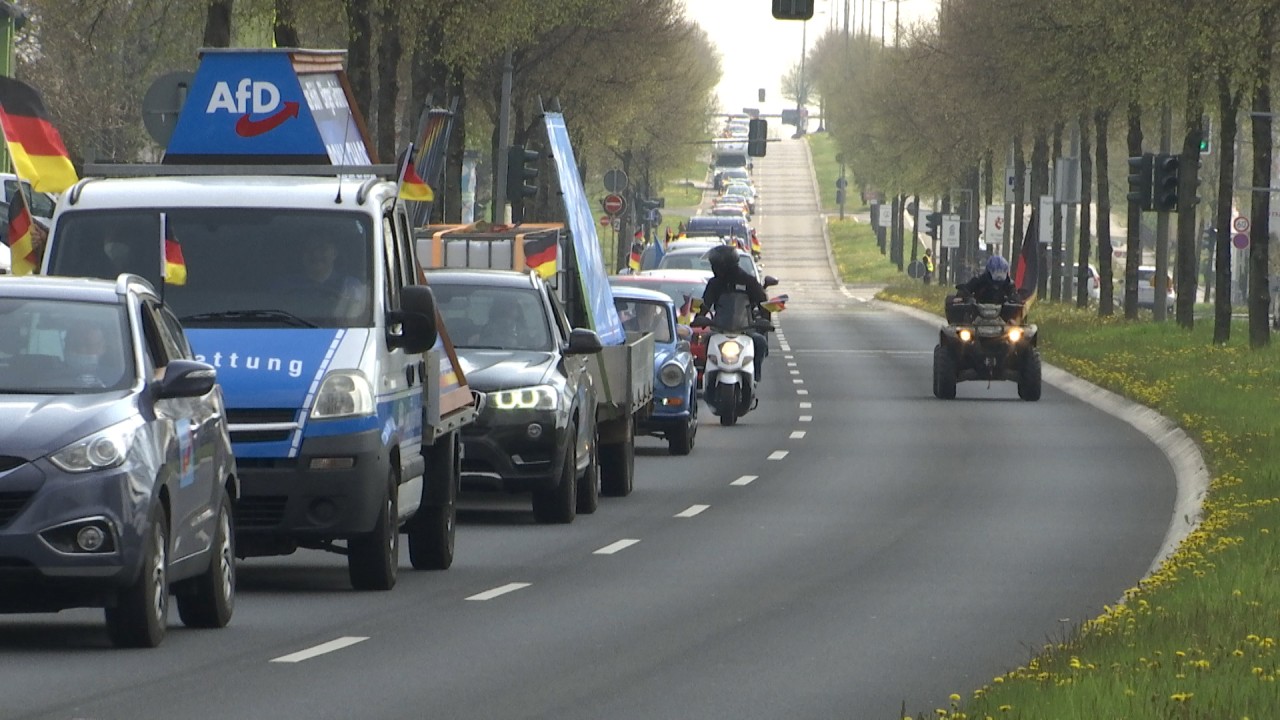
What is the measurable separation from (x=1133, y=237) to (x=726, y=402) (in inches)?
954

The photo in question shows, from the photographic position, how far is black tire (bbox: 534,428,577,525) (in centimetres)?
1903

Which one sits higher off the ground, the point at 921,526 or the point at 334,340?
the point at 334,340

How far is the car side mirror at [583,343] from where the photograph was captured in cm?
1900

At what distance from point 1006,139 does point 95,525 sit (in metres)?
65.7

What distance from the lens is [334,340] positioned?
14289 millimetres

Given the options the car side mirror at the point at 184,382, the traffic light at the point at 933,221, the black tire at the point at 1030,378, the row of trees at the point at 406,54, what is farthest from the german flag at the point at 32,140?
the traffic light at the point at 933,221

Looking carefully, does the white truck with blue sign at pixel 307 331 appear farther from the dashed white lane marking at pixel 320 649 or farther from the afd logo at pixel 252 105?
the dashed white lane marking at pixel 320 649

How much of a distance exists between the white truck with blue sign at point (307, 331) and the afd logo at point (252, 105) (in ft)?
1.53

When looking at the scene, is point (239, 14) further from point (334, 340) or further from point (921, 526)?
point (334, 340)

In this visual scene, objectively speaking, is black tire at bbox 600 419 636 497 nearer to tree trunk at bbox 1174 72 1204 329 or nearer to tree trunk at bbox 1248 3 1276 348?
tree trunk at bbox 1248 3 1276 348

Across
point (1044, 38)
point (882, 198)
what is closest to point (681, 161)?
point (882, 198)

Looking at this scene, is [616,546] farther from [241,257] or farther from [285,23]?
[285,23]

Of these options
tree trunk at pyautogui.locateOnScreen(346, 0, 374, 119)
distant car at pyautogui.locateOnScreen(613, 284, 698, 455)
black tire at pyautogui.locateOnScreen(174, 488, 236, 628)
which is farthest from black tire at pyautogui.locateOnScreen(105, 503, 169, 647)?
tree trunk at pyautogui.locateOnScreen(346, 0, 374, 119)

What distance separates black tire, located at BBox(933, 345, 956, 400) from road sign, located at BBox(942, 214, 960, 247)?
49404 mm
